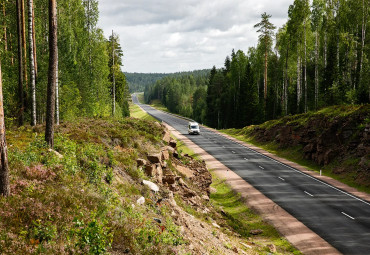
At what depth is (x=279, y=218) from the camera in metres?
20.0

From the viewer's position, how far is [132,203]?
1098 centimetres

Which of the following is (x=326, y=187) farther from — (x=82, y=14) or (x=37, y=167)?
(x=82, y=14)

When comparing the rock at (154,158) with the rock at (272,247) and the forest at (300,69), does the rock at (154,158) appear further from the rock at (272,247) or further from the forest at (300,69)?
the forest at (300,69)

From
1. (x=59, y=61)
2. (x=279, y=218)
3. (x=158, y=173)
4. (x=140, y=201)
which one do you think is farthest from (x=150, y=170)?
(x=59, y=61)

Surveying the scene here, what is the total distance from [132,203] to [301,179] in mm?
22186

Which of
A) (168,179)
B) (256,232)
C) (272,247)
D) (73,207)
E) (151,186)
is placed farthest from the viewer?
(256,232)

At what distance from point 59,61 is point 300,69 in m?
42.3

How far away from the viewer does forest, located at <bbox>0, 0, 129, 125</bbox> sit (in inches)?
942

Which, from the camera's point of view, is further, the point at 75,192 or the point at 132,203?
the point at 132,203

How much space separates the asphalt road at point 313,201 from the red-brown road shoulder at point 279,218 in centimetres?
48

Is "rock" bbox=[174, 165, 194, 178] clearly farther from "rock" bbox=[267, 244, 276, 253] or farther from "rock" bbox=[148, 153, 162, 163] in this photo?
"rock" bbox=[267, 244, 276, 253]

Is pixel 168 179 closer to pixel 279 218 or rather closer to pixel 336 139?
pixel 279 218

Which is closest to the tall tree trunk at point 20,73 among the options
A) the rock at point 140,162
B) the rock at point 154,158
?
the rock at point 154,158

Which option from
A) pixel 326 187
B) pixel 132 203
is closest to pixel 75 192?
pixel 132 203
